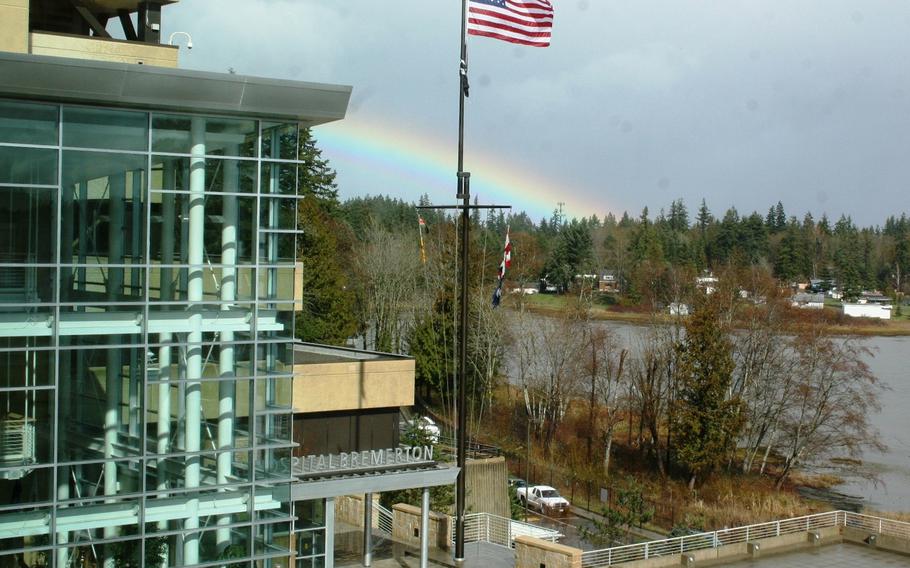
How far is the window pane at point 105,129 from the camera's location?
12.6 metres

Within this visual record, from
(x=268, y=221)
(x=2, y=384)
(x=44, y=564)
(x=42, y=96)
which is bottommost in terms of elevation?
(x=44, y=564)

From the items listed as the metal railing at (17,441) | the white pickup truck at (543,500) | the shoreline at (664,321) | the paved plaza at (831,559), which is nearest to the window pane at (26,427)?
the metal railing at (17,441)

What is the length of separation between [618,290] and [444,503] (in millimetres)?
66414

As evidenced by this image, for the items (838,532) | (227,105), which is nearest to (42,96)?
(227,105)

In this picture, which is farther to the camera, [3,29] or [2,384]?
[3,29]

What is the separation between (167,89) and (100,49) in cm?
816

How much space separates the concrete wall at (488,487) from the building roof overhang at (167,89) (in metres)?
14.7

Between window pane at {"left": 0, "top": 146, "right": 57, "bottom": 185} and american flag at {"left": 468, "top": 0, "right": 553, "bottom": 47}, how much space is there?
857 centimetres

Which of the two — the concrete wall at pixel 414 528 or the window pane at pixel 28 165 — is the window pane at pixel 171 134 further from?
the concrete wall at pixel 414 528

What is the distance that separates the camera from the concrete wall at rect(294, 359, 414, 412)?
19766 millimetres

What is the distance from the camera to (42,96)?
12.2 metres

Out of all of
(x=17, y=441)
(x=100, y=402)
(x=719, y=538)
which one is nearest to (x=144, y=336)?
(x=100, y=402)

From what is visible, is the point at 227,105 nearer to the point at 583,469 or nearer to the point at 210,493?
the point at 210,493

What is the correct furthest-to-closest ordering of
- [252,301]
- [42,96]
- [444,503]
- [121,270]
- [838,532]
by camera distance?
[444,503] < [838,532] < [252,301] < [121,270] < [42,96]
